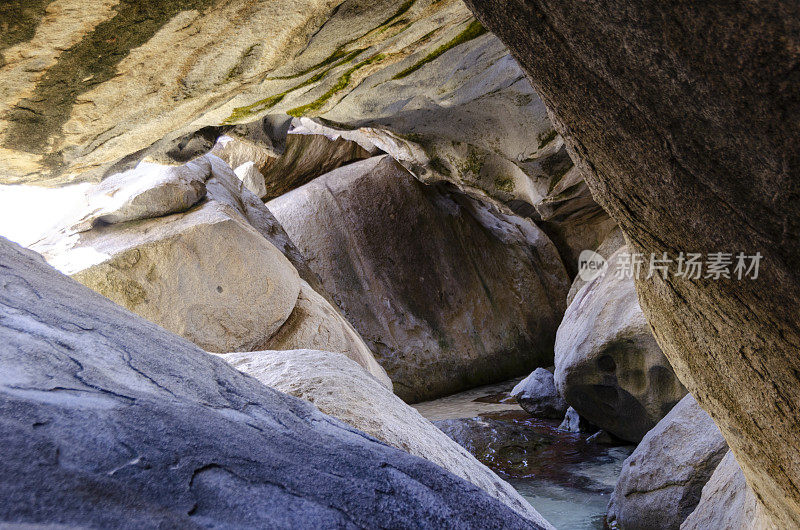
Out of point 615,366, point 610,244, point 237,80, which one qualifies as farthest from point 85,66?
point 610,244

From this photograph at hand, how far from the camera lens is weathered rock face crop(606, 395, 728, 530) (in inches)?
151

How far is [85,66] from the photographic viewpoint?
10.2 ft

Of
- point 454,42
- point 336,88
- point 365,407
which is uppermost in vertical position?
point 454,42

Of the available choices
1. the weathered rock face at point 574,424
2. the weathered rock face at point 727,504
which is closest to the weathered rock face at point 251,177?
the weathered rock face at point 574,424

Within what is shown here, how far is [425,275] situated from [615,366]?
522cm

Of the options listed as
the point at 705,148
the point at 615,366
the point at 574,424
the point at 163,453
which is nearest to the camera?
the point at 163,453

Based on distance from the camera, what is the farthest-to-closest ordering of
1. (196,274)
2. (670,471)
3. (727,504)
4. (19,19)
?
(196,274)
(670,471)
(727,504)
(19,19)

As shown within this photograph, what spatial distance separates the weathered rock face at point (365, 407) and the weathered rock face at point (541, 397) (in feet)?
17.4

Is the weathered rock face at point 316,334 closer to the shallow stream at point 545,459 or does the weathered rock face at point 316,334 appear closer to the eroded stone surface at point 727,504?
the shallow stream at point 545,459

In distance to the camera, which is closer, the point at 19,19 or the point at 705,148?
the point at 705,148

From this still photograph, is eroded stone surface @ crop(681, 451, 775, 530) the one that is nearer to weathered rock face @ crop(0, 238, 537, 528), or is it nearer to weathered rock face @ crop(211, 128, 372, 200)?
weathered rock face @ crop(0, 238, 537, 528)

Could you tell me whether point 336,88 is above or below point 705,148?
below

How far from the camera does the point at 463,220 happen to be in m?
11.2

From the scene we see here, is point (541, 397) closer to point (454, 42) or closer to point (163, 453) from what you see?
point (454, 42)
